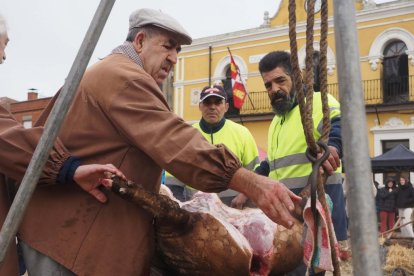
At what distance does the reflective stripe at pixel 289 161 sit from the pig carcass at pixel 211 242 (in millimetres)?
1047

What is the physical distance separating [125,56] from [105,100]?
0.31 meters

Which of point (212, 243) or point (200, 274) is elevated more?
point (212, 243)

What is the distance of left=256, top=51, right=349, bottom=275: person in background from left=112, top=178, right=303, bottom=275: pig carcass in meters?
1.02

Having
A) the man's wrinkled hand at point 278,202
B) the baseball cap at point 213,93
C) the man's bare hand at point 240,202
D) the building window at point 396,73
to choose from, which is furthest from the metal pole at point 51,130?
the building window at point 396,73

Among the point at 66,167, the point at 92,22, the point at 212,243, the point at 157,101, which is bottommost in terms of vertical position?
the point at 212,243

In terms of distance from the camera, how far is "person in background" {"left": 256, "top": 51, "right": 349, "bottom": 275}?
2990 millimetres

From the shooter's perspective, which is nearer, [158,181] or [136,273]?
[136,273]

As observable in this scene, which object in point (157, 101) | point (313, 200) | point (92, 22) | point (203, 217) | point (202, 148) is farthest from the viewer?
point (203, 217)

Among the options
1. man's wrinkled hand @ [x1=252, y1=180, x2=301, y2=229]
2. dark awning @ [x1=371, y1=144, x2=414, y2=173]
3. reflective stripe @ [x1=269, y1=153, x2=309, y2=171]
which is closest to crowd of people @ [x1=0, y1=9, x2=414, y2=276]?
man's wrinkled hand @ [x1=252, y1=180, x2=301, y2=229]

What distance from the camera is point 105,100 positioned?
1.80m

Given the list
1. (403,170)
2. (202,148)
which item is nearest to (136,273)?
(202,148)

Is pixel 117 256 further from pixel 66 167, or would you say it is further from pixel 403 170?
pixel 403 170

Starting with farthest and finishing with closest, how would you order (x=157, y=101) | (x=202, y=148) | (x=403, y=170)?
(x=403, y=170) < (x=157, y=101) < (x=202, y=148)

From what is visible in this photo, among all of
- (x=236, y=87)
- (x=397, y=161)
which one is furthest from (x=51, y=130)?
(x=236, y=87)
